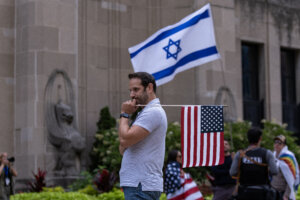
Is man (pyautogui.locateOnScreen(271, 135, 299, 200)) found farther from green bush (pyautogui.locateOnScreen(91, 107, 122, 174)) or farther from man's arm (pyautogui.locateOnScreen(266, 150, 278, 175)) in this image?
green bush (pyautogui.locateOnScreen(91, 107, 122, 174))

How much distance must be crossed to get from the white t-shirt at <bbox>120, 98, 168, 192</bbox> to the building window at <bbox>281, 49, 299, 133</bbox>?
17000mm

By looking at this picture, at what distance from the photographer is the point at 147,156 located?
5453mm

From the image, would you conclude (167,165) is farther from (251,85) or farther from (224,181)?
(251,85)

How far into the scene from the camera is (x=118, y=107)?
711 inches

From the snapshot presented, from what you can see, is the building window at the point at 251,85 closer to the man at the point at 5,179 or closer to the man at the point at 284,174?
the man at the point at 284,174

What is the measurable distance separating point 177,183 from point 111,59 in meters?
8.86

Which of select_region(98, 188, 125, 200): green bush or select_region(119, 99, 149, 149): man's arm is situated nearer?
select_region(119, 99, 149, 149): man's arm

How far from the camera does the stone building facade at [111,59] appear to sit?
1541 centimetres

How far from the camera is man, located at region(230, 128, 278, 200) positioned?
8688 millimetres

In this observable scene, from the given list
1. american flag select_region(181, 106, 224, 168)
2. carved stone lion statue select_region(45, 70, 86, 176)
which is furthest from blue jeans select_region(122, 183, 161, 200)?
carved stone lion statue select_region(45, 70, 86, 176)

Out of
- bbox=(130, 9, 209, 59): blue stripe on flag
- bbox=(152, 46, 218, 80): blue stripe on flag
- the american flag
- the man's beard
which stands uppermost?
bbox=(130, 9, 209, 59): blue stripe on flag

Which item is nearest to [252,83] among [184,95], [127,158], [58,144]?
[184,95]

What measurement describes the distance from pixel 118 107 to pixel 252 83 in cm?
572

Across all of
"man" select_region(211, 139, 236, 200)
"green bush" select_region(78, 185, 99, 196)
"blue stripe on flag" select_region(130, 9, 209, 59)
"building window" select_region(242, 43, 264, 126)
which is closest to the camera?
"man" select_region(211, 139, 236, 200)
